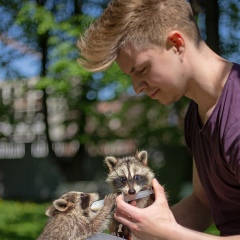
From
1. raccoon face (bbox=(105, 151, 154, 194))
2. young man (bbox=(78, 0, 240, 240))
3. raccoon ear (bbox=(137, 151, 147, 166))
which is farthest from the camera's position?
raccoon ear (bbox=(137, 151, 147, 166))

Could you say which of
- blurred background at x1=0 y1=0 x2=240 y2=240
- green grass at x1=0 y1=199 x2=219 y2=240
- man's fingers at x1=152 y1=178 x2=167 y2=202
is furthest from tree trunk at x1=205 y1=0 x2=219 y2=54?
man's fingers at x1=152 y1=178 x2=167 y2=202

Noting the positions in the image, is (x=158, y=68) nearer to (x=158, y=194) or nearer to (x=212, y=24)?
(x=158, y=194)

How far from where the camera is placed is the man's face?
8.30 feet

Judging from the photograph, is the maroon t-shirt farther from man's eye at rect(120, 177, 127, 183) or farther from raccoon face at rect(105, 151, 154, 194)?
man's eye at rect(120, 177, 127, 183)

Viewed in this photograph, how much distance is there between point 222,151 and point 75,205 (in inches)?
63.1

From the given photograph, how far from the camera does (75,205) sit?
3.73m

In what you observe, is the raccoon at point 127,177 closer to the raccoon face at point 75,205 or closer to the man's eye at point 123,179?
the man's eye at point 123,179

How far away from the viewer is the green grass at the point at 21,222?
833 cm

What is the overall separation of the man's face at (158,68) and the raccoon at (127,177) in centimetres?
83

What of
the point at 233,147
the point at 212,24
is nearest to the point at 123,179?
the point at 233,147

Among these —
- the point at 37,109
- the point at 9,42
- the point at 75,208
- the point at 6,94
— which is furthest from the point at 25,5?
the point at 75,208

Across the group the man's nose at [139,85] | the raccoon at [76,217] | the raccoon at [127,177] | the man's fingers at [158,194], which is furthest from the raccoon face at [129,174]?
the man's nose at [139,85]

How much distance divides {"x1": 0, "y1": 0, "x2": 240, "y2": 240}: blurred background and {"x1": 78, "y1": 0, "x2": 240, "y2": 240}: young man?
4760mm

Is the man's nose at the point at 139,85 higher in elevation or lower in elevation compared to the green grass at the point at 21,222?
higher
